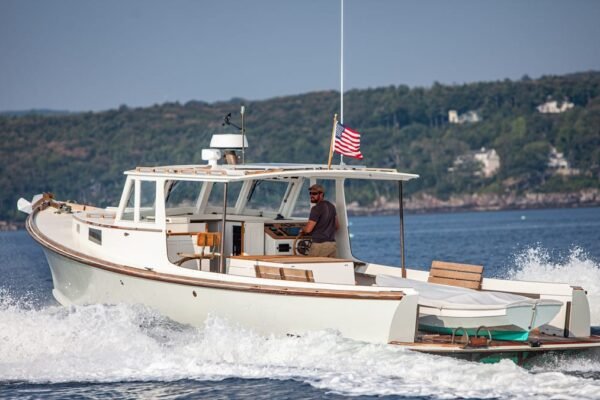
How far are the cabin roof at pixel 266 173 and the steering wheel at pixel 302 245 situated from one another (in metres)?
0.92

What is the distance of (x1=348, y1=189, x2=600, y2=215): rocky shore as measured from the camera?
136750 millimetres

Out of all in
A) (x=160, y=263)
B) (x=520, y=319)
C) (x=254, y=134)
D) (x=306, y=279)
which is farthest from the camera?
(x=254, y=134)

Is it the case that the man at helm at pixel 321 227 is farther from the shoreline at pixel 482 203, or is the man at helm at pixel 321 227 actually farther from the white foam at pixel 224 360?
the shoreline at pixel 482 203

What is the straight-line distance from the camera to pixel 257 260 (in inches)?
589

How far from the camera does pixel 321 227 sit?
632 inches

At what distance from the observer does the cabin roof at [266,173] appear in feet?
49.6

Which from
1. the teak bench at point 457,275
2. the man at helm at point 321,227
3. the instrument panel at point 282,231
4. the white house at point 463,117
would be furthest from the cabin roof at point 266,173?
the white house at point 463,117

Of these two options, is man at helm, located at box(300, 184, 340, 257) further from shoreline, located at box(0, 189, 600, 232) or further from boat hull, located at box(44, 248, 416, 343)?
shoreline, located at box(0, 189, 600, 232)

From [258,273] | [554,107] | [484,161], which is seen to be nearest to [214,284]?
[258,273]

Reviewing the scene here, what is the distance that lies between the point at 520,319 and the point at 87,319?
19.2ft

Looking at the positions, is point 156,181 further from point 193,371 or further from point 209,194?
point 193,371

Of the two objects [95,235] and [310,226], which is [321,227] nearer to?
[310,226]

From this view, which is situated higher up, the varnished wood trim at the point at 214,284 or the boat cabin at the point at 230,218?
the boat cabin at the point at 230,218

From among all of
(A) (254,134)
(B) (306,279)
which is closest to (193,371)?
(B) (306,279)
